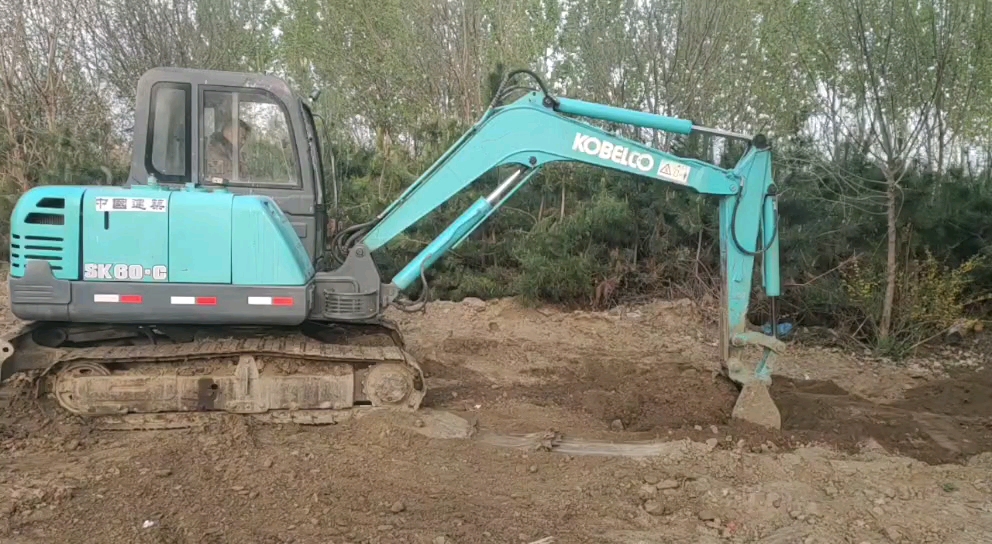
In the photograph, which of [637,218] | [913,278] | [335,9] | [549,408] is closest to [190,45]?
[335,9]

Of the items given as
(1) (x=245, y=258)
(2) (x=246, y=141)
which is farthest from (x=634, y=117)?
(1) (x=245, y=258)

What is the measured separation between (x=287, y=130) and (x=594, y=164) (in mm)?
2377

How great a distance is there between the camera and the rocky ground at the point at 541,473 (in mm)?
3908

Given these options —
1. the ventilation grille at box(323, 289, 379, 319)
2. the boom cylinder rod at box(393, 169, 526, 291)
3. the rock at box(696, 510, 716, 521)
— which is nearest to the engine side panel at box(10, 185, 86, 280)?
the ventilation grille at box(323, 289, 379, 319)

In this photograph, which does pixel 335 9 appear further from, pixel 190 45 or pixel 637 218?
pixel 637 218

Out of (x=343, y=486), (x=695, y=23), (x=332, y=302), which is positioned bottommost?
(x=343, y=486)

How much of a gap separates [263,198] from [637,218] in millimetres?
6550

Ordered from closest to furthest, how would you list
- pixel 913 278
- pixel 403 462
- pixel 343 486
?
pixel 343 486, pixel 403 462, pixel 913 278

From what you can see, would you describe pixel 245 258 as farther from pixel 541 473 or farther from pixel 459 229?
pixel 541 473

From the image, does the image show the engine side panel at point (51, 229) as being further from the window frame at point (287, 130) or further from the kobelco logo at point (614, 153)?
the kobelco logo at point (614, 153)

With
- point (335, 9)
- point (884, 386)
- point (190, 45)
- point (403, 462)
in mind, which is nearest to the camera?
point (403, 462)

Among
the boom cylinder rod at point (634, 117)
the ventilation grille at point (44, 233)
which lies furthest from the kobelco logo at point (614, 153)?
the ventilation grille at point (44, 233)

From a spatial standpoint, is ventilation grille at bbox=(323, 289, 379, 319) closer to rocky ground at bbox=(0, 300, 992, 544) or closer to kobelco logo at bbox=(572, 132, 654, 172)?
rocky ground at bbox=(0, 300, 992, 544)

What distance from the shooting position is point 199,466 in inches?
182
